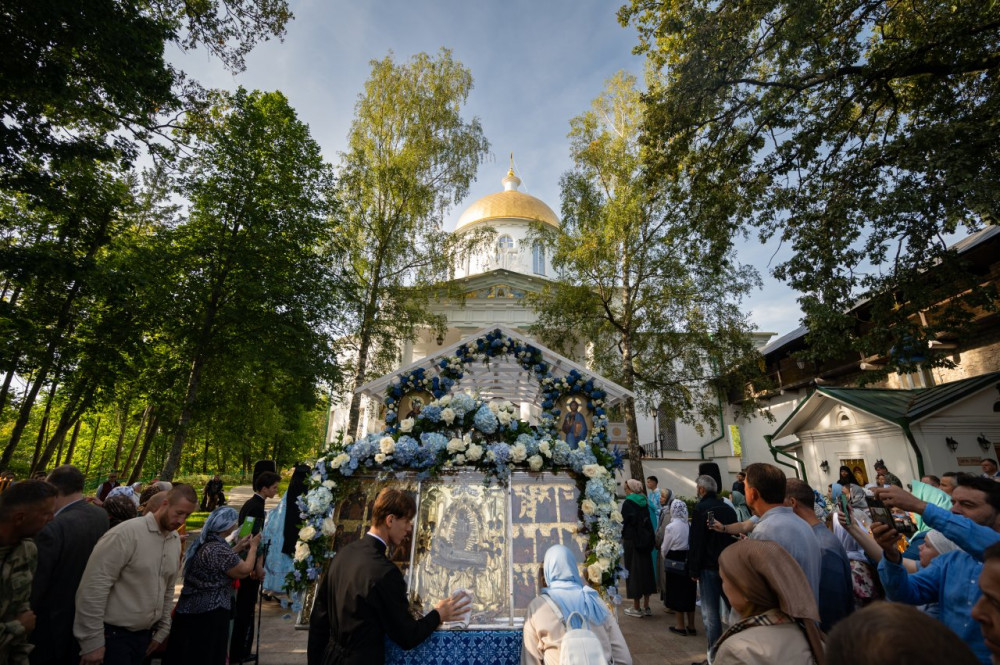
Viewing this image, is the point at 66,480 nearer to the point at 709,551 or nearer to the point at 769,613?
the point at 769,613

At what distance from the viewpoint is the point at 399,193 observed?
732 inches

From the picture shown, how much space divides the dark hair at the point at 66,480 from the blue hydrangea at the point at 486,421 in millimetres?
3302

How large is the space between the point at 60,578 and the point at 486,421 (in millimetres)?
3299

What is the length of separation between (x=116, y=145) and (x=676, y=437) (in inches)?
1150

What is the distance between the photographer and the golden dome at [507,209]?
35.6 m

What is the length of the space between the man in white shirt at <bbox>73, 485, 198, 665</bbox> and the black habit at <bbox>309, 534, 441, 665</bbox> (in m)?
1.44

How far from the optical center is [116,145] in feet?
28.3

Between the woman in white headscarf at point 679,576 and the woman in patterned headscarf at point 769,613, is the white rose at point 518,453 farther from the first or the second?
the woman in white headscarf at point 679,576

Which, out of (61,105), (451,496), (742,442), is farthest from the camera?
(742,442)

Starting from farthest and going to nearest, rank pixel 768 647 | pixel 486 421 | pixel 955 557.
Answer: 1. pixel 486 421
2. pixel 955 557
3. pixel 768 647

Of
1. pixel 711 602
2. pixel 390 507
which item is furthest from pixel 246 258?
pixel 711 602

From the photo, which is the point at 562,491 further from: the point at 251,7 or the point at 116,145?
the point at 116,145

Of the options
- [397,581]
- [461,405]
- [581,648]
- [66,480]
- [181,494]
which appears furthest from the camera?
[461,405]

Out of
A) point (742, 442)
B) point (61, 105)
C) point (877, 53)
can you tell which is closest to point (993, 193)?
point (877, 53)
